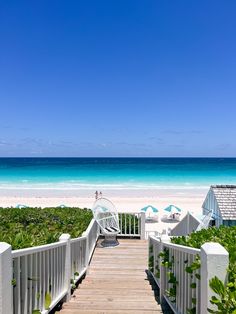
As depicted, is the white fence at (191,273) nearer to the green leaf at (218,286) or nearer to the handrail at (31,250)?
the green leaf at (218,286)

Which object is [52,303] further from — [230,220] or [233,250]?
[230,220]

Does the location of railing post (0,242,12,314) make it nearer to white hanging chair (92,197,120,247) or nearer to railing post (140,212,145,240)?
white hanging chair (92,197,120,247)

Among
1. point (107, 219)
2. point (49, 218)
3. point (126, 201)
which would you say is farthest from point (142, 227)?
point (126, 201)

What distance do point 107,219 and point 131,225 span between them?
2.99 feet

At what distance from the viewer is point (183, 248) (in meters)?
3.00

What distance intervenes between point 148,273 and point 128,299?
6.10 feet

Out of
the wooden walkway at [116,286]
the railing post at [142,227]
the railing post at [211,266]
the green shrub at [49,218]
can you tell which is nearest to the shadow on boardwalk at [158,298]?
the wooden walkway at [116,286]

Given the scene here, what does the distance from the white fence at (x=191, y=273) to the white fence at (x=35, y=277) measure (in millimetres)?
1355

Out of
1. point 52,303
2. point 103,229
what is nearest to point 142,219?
point 103,229

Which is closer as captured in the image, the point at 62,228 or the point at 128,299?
the point at 128,299

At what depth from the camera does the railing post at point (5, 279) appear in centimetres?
217

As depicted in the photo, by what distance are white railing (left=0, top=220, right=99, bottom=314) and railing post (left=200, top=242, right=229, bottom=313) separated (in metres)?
1.51

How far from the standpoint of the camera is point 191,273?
275cm

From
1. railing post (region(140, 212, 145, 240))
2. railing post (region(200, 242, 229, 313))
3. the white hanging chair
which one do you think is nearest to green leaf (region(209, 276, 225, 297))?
railing post (region(200, 242, 229, 313))
